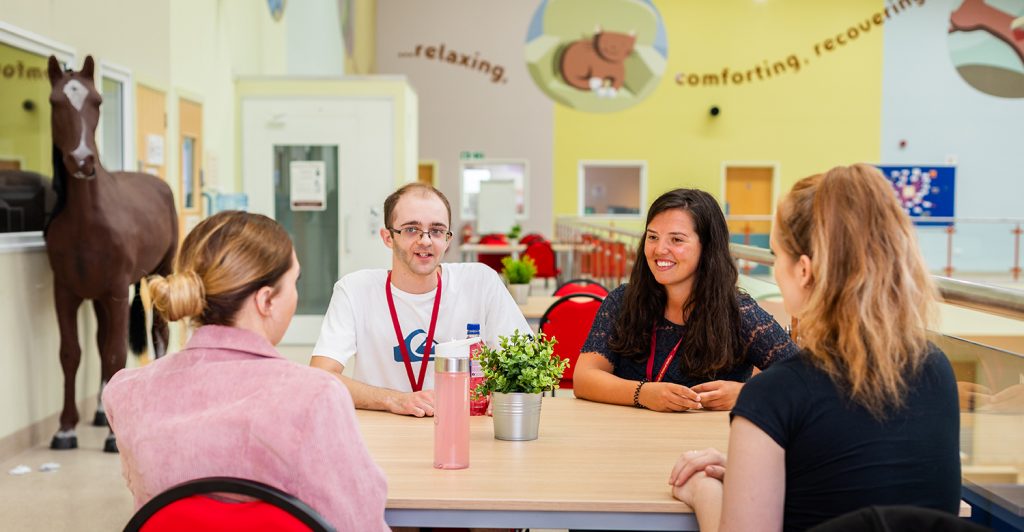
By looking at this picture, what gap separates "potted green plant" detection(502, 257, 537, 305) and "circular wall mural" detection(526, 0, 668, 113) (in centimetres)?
1116

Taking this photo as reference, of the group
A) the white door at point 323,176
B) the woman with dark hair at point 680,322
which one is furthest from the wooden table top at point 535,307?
the white door at point 323,176

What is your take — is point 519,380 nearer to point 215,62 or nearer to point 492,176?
point 215,62

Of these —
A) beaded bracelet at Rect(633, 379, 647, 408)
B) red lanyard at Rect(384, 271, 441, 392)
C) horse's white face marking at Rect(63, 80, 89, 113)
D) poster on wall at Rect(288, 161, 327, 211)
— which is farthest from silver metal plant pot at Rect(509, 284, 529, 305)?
poster on wall at Rect(288, 161, 327, 211)

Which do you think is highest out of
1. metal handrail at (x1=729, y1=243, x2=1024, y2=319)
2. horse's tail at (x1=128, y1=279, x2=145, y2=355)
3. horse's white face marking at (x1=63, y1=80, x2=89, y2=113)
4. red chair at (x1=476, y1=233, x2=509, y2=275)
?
horse's white face marking at (x1=63, y1=80, x2=89, y2=113)

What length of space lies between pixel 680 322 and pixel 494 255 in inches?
326

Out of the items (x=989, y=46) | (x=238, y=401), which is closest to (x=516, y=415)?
(x=238, y=401)

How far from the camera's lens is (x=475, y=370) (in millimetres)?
2074

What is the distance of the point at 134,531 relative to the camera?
4.27ft

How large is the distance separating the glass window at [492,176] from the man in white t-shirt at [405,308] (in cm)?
1335

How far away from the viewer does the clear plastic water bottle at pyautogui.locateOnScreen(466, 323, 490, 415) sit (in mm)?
2006

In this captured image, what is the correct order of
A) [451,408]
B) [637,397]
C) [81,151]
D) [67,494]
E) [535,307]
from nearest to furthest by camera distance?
[451,408]
[637,397]
[67,494]
[81,151]
[535,307]

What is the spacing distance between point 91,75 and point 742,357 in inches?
141

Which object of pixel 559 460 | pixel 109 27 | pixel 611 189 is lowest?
pixel 559 460

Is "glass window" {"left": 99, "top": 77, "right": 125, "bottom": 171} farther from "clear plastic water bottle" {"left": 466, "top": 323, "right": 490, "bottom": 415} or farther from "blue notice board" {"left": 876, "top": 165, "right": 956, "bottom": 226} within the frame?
"blue notice board" {"left": 876, "top": 165, "right": 956, "bottom": 226}
